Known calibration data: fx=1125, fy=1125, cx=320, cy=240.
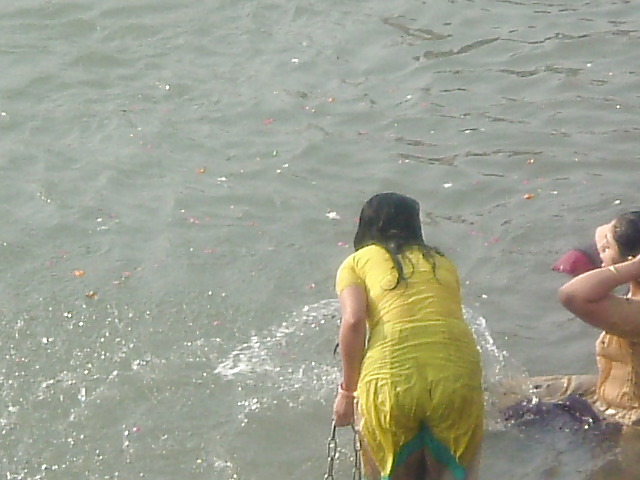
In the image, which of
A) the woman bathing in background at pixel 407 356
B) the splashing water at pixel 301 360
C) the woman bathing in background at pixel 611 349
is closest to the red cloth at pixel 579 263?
the woman bathing in background at pixel 611 349

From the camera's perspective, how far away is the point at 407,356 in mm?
4863

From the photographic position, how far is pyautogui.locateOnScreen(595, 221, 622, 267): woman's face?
18.2 feet

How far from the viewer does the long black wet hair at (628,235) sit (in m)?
5.46

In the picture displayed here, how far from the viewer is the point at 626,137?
32.4ft

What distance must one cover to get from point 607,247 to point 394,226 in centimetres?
120

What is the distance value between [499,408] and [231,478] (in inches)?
62.9

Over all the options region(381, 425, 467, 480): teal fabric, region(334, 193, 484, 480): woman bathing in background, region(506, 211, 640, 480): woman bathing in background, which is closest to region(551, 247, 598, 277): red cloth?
region(506, 211, 640, 480): woman bathing in background

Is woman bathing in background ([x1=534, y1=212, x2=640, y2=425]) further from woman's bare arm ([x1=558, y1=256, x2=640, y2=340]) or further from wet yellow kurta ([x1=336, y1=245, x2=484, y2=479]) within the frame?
wet yellow kurta ([x1=336, y1=245, x2=484, y2=479])

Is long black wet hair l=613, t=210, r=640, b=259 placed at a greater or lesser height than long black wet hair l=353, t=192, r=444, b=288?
lesser

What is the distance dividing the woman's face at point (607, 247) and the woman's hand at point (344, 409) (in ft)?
4.91

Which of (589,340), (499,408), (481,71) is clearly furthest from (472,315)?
(481,71)

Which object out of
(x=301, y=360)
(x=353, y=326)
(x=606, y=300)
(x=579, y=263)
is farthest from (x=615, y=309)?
(x=301, y=360)

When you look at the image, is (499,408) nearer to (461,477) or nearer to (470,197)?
(461,477)

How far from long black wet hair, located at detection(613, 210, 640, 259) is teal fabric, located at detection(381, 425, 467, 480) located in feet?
4.54
